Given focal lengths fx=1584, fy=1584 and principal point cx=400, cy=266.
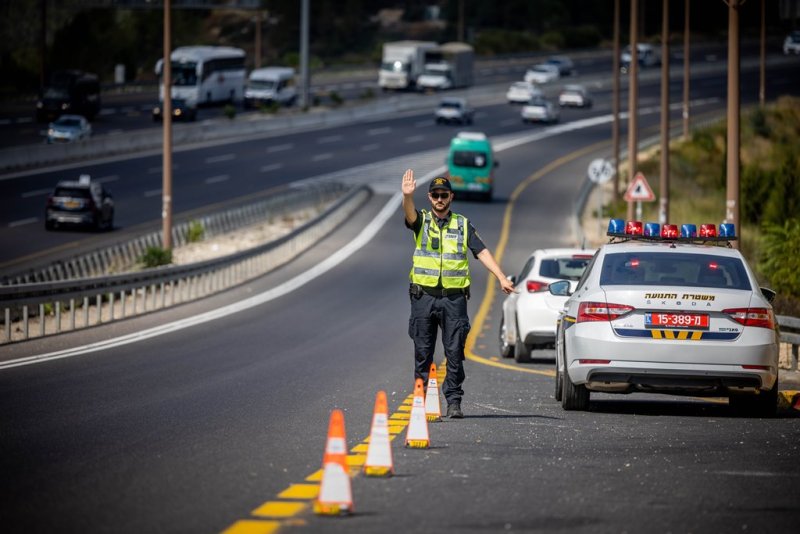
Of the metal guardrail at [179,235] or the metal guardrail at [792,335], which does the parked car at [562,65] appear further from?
the metal guardrail at [792,335]

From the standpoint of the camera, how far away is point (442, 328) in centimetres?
1284

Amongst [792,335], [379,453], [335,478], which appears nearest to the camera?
[335,478]

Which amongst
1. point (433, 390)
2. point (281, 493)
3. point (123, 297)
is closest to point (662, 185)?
point (123, 297)

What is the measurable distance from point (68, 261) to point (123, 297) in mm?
8338

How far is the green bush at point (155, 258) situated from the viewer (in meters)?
39.0

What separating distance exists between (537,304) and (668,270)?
23.3ft

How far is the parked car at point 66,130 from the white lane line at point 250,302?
15650 mm

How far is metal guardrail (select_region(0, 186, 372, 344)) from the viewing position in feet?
79.6

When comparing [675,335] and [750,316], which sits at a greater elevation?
[750,316]

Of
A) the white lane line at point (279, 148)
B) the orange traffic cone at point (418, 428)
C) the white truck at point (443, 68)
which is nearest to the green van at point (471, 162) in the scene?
the white lane line at point (279, 148)

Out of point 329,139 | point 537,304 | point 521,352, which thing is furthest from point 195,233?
point 329,139

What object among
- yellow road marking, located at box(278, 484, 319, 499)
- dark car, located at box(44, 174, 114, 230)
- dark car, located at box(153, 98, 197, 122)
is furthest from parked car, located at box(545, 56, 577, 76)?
yellow road marking, located at box(278, 484, 319, 499)

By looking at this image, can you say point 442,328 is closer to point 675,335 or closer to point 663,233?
point 675,335

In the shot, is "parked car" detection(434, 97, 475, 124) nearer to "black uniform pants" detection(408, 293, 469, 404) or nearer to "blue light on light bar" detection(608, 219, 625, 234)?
"blue light on light bar" detection(608, 219, 625, 234)
